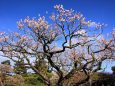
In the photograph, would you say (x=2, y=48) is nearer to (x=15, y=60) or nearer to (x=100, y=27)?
(x=15, y=60)

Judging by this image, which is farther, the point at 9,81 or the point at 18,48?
the point at 9,81

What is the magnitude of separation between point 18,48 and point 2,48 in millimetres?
1341

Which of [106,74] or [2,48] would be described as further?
[106,74]

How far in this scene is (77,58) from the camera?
77.5 feet

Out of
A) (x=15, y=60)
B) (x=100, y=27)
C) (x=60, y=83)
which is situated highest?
(x=100, y=27)

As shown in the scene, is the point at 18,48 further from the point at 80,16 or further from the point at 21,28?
the point at 80,16

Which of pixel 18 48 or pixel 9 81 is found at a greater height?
pixel 18 48

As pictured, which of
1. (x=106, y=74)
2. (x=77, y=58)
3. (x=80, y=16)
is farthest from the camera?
(x=106, y=74)

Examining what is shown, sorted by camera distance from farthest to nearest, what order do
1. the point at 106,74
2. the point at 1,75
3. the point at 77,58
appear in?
the point at 106,74
the point at 1,75
the point at 77,58

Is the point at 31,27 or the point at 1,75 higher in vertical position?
the point at 31,27

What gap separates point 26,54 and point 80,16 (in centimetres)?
511

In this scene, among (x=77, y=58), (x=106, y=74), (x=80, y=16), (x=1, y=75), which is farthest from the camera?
(x=106, y=74)

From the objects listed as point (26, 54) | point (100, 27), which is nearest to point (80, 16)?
point (100, 27)

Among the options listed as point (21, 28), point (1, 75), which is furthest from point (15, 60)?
point (1, 75)
